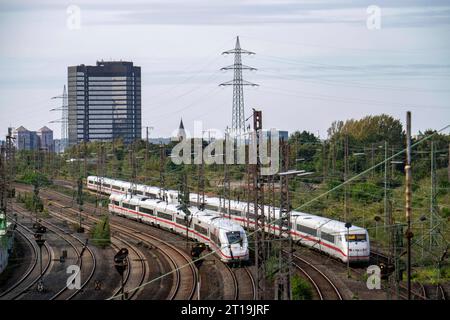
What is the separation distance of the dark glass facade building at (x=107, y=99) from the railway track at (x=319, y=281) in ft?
308

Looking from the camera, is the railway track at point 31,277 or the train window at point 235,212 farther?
the train window at point 235,212

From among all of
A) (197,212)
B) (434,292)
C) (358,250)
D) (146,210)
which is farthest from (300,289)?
(146,210)

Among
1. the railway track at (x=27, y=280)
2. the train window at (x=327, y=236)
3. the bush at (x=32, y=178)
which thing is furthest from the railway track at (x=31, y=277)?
the bush at (x=32, y=178)

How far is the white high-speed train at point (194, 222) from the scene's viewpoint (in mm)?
20812

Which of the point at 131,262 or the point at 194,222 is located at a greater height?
the point at 194,222

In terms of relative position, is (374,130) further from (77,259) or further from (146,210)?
(77,259)

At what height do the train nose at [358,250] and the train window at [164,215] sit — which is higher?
the train window at [164,215]

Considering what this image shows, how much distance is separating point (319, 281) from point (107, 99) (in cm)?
10675

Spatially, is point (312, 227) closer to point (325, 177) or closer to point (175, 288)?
point (175, 288)

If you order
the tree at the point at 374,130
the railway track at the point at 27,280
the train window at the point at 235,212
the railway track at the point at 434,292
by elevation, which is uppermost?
the tree at the point at 374,130

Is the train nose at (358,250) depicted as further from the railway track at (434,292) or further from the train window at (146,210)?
the train window at (146,210)

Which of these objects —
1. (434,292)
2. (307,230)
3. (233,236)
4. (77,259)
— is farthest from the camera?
(77,259)

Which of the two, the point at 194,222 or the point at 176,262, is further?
the point at 194,222

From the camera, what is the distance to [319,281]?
1864 centimetres
